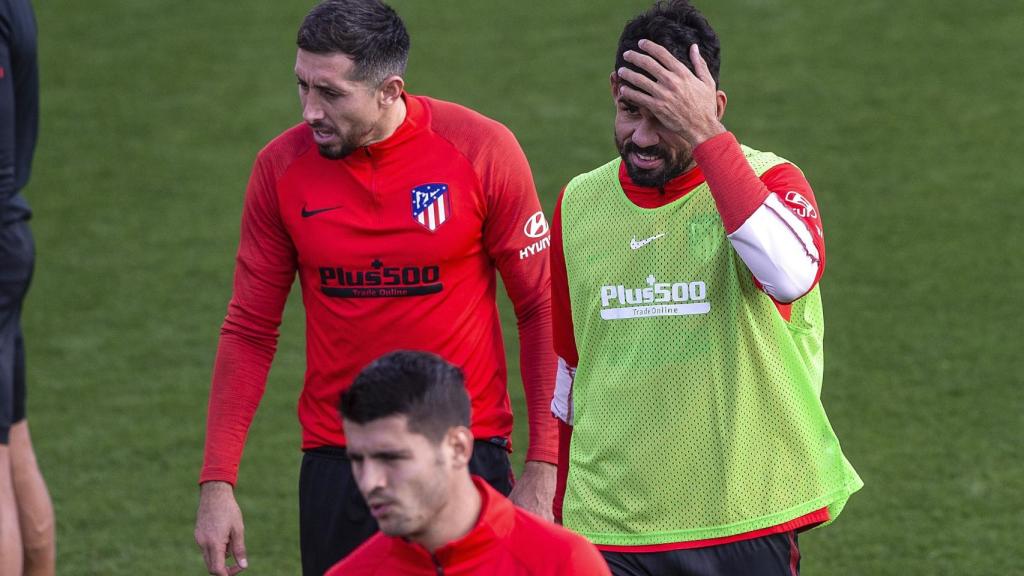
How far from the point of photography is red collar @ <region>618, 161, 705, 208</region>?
4148 mm

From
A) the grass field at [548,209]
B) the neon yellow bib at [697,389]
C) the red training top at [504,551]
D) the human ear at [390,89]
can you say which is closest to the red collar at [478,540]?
the red training top at [504,551]

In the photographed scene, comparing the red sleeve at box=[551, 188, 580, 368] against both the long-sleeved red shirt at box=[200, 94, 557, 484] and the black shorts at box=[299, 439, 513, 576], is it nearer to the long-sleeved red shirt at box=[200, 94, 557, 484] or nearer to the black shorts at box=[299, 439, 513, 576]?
the long-sleeved red shirt at box=[200, 94, 557, 484]

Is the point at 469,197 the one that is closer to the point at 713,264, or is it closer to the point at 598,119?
the point at 713,264

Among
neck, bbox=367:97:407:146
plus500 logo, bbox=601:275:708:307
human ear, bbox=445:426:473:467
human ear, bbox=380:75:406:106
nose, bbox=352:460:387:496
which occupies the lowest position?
nose, bbox=352:460:387:496

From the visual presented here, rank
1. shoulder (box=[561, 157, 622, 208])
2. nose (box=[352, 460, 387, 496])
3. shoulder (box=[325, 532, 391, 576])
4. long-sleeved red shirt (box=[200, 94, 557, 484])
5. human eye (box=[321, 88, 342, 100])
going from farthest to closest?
long-sleeved red shirt (box=[200, 94, 557, 484]), human eye (box=[321, 88, 342, 100]), shoulder (box=[561, 157, 622, 208]), shoulder (box=[325, 532, 391, 576]), nose (box=[352, 460, 387, 496])

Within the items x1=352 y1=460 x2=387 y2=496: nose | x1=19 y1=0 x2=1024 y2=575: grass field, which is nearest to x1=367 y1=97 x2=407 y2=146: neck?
x1=352 y1=460 x2=387 y2=496: nose

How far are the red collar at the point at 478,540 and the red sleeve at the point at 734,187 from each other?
33.2 inches

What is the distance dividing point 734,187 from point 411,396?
0.93 metres

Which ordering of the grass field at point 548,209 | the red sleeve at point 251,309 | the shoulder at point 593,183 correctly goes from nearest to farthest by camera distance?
the shoulder at point 593,183 < the red sleeve at point 251,309 < the grass field at point 548,209

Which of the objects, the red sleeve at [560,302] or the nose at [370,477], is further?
the red sleeve at [560,302]

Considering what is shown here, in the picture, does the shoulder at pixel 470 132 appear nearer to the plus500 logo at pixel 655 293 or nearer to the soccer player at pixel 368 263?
the soccer player at pixel 368 263

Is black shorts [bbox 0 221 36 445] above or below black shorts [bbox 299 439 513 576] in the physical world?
above

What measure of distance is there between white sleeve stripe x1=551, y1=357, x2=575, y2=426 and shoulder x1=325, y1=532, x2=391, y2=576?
0.99m

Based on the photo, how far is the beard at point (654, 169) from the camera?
407 cm
